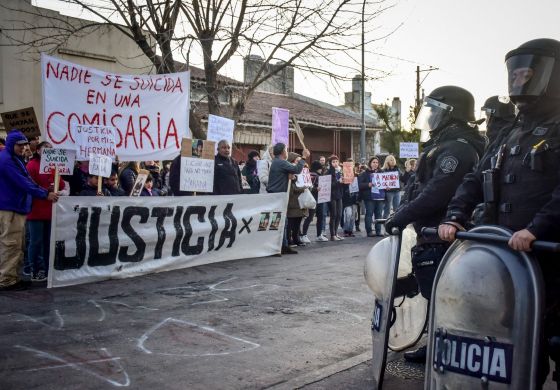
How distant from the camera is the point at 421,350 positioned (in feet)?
15.9

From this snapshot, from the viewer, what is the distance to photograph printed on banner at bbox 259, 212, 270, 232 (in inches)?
433

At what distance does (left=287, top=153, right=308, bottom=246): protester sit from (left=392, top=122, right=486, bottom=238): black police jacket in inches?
277

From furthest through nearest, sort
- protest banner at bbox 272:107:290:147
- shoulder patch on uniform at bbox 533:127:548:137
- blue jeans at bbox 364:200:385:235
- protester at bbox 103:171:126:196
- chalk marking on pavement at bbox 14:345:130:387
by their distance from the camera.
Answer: blue jeans at bbox 364:200:385:235
protest banner at bbox 272:107:290:147
protester at bbox 103:171:126:196
chalk marking on pavement at bbox 14:345:130:387
shoulder patch on uniform at bbox 533:127:548:137

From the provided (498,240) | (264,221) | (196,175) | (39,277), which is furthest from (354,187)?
(498,240)

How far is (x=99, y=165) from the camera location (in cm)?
872

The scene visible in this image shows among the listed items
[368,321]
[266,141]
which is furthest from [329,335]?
[266,141]

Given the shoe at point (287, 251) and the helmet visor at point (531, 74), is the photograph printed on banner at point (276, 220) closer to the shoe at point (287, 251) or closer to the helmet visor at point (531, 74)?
the shoe at point (287, 251)

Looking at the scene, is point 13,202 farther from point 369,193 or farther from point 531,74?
point 369,193

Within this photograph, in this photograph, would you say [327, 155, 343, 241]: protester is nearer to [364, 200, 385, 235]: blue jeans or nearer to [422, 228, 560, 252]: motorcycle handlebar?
[364, 200, 385, 235]: blue jeans

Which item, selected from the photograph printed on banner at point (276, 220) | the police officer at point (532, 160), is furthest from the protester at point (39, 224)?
the police officer at point (532, 160)

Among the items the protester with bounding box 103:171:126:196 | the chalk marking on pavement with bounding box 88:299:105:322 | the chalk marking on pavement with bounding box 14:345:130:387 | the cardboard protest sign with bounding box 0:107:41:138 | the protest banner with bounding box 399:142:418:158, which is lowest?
the chalk marking on pavement with bounding box 14:345:130:387

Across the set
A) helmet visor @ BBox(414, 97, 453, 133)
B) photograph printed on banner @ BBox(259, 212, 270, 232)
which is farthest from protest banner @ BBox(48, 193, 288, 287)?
helmet visor @ BBox(414, 97, 453, 133)

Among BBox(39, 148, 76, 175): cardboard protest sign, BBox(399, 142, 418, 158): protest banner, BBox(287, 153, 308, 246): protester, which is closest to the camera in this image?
BBox(39, 148, 76, 175): cardboard protest sign

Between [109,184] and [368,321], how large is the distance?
5200 millimetres
